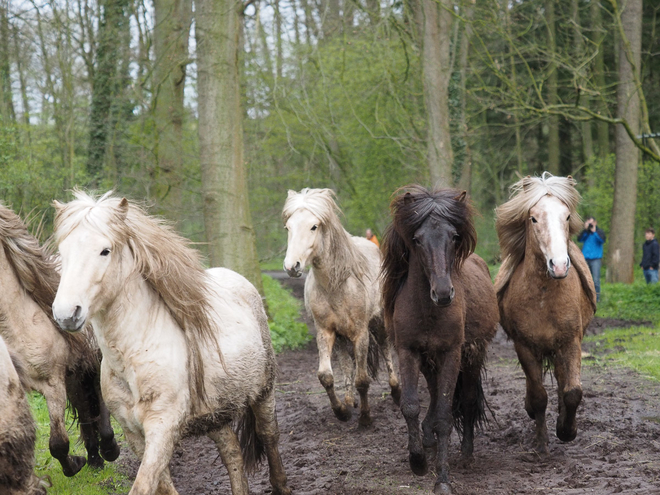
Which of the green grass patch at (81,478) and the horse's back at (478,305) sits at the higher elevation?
the horse's back at (478,305)

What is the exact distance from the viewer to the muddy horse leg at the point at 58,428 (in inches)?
187

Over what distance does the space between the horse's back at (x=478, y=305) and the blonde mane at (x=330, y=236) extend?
4.87 feet

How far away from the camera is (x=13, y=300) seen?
15.8ft

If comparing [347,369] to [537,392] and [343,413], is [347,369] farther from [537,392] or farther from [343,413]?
[537,392]

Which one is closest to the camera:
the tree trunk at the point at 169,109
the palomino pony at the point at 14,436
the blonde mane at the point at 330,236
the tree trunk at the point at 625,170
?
the palomino pony at the point at 14,436

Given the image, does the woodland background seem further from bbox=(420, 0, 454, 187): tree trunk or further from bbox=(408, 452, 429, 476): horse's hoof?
bbox=(408, 452, 429, 476): horse's hoof

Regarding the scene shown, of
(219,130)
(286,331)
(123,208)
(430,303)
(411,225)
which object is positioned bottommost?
(286,331)

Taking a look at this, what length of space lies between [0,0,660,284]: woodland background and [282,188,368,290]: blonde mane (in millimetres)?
1893

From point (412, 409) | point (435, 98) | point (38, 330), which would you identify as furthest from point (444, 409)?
point (435, 98)

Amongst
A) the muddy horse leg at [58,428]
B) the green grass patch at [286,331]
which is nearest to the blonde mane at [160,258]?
the muddy horse leg at [58,428]

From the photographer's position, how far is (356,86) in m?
20.4

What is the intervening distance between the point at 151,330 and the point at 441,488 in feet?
7.37

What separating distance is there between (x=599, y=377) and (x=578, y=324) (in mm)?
3138

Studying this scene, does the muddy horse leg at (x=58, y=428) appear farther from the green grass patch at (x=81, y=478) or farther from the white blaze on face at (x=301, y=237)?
the white blaze on face at (x=301, y=237)
